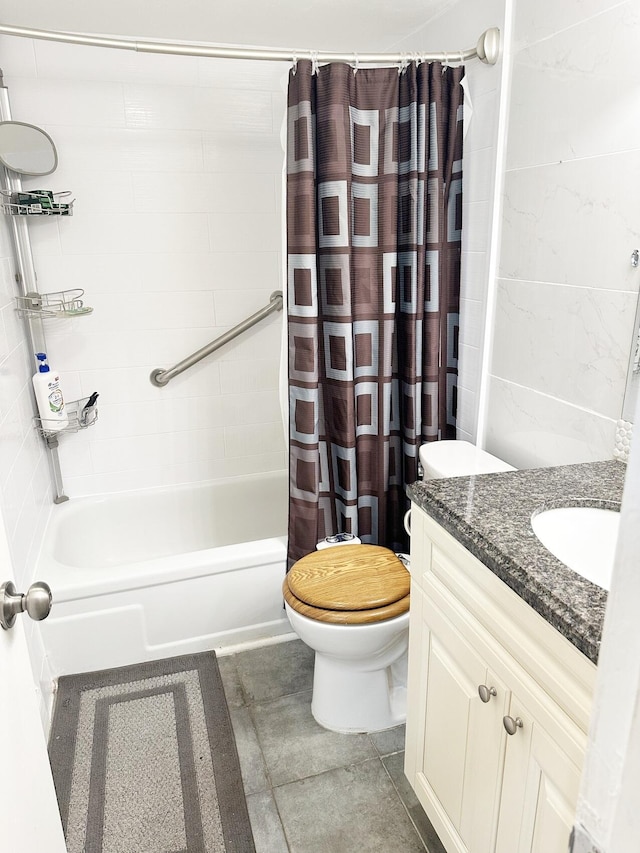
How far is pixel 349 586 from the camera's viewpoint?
69.5 inches

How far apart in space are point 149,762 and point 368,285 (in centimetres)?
152

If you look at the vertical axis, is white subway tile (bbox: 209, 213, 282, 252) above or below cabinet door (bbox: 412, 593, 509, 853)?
above

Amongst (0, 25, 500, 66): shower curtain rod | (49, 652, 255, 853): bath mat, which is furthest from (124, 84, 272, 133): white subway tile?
(49, 652, 255, 853): bath mat

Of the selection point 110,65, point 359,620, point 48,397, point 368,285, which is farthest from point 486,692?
point 110,65

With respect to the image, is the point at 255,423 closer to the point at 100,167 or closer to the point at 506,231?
the point at 100,167

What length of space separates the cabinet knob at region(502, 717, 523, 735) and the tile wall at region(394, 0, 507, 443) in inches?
46.0

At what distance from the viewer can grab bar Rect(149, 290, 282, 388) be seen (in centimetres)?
262

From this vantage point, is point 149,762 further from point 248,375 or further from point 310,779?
point 248,375

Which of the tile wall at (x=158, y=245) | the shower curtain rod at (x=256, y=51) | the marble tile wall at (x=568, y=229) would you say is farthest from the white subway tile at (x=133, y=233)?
the marble tile wall at (x=568, y=229)

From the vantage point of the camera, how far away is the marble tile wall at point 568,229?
141cm

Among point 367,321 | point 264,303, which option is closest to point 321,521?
point 367,321

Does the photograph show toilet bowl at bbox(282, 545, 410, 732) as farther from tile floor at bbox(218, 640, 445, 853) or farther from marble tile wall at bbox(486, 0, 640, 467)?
marble tile wall at bbox(486, 0, 640, 467)

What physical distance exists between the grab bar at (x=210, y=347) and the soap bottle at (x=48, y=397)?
0.42 meters

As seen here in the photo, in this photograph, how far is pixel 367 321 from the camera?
201 centimetres
